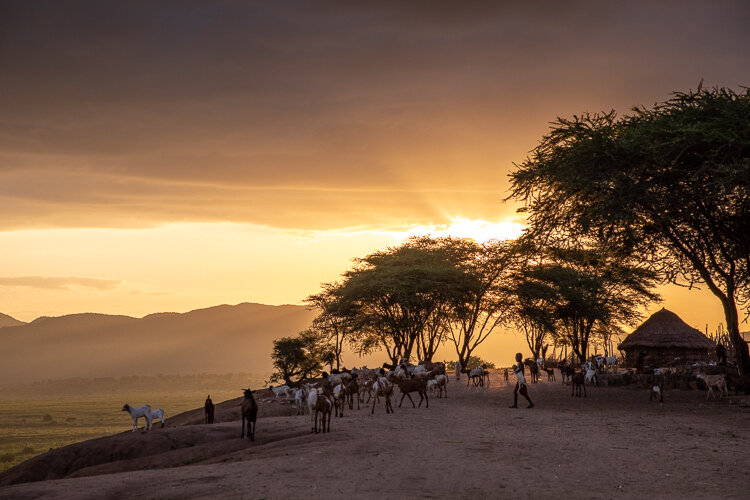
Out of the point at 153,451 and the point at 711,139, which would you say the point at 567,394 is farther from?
the point at 153,451

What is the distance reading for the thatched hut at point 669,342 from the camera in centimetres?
5034

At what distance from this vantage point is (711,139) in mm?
25953

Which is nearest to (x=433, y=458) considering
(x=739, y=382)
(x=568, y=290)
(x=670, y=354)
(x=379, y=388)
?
(x=379, y=388)

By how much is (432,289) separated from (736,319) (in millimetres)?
21989

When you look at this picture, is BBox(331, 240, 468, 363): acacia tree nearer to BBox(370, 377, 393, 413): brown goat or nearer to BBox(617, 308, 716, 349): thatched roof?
BBox(617, 308, 716, 349): thatched roof

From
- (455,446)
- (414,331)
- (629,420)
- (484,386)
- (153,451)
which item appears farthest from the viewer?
(414,331)

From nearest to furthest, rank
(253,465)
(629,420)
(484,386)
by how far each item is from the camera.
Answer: (253,465), (629,420), (484,386)

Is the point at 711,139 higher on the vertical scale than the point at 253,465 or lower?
higher

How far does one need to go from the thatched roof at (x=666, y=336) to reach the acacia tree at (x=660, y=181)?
17.5 metres

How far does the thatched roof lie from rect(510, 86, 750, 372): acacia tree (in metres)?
17.5

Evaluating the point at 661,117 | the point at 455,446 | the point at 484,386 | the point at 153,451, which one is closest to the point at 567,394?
the point at 484,386

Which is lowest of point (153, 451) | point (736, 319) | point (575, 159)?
point (153, 451)

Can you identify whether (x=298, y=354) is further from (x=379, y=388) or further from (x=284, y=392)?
(x=379, y=388)

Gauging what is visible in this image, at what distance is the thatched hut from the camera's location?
165 feet
